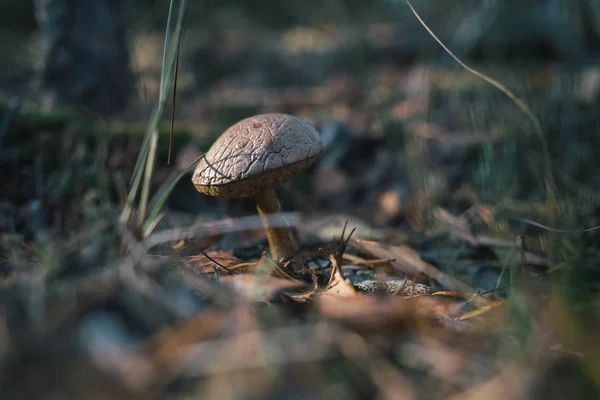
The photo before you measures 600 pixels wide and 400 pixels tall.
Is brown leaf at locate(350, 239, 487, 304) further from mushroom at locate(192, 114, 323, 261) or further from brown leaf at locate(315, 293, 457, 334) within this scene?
brown leaf at locate(315, 293, 457, 334)

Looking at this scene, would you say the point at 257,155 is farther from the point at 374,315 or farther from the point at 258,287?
the point at 374,315

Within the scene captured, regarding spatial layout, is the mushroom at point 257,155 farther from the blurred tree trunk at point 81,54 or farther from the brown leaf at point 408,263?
the blurred tree trunk at point 81,54

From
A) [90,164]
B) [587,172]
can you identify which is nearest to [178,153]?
[90,164]

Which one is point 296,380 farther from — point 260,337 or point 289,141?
point 289,141

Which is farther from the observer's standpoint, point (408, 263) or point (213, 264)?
point (408, 263)

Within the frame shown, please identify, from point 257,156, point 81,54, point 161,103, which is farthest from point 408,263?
point 81,54

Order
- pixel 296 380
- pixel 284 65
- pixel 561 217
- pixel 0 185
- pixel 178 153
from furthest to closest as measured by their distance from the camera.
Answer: pixel 284 65
pixel 178 153
pixel 0 185
pixel 561 217
pixel 296 380

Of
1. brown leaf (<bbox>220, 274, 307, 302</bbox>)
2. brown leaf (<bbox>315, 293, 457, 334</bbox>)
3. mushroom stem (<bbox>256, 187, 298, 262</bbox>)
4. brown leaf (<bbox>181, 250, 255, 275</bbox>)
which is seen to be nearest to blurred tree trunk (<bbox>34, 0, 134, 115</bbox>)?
mushroom stem (<bbox>256, 187, 298, 262</bbox>)
